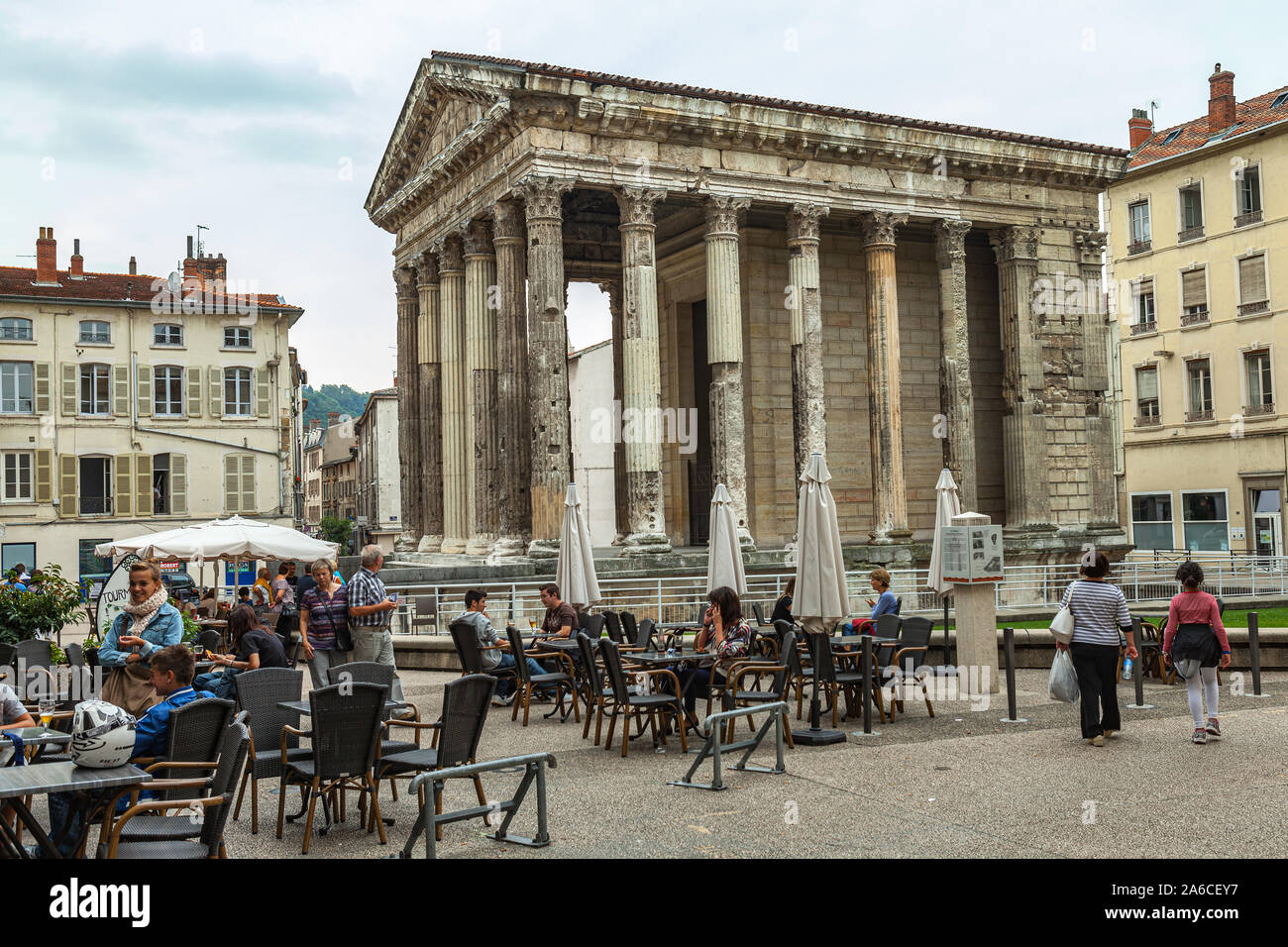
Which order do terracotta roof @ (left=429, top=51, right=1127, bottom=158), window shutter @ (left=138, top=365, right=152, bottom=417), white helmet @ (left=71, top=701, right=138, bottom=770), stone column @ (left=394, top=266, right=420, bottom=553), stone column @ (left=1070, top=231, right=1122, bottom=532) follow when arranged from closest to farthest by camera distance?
white helmet @ (left=71, top=701, right=138, bottom=770) → terracotta roof @ (left=429, top=51, right=1127, bottom=158) → stone column @ (left=394, top=266, right=420, bottom=553) → stone column @ (left=1070, top=231, right=1122, bottom=532) → window shutter @ (left=138, top=365, right=152, bottom=417)

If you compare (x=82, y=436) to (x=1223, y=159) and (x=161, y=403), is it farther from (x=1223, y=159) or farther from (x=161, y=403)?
(x=1223, y=159)

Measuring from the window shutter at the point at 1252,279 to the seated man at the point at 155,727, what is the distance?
114ft

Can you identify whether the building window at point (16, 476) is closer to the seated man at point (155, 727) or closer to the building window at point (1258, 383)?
the seated man at point (155, 727)

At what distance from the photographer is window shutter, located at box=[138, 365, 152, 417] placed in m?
35.4

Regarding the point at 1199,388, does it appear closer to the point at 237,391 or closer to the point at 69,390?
the point at 237,391

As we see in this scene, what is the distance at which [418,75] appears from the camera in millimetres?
24984

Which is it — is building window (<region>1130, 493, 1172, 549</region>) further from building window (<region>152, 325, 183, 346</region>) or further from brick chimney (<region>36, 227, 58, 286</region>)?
brick chimney (<region>36, 227, 58, 286</region>)

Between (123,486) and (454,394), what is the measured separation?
1512cm

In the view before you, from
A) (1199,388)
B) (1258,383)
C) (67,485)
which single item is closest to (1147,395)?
(1199,388)

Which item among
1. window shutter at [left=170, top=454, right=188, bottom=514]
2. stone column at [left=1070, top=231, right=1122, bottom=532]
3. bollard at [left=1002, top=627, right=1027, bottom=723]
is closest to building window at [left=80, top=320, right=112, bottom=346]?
window shutter at [left=170, top=454, right=188, bottom=514]

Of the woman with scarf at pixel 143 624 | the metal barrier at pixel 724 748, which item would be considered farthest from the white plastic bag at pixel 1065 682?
the woman with scarf at pixel 143 624

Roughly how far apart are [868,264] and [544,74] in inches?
327

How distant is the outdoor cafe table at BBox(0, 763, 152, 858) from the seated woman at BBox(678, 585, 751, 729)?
18.4 ft

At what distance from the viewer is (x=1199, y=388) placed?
3616 centimetres
